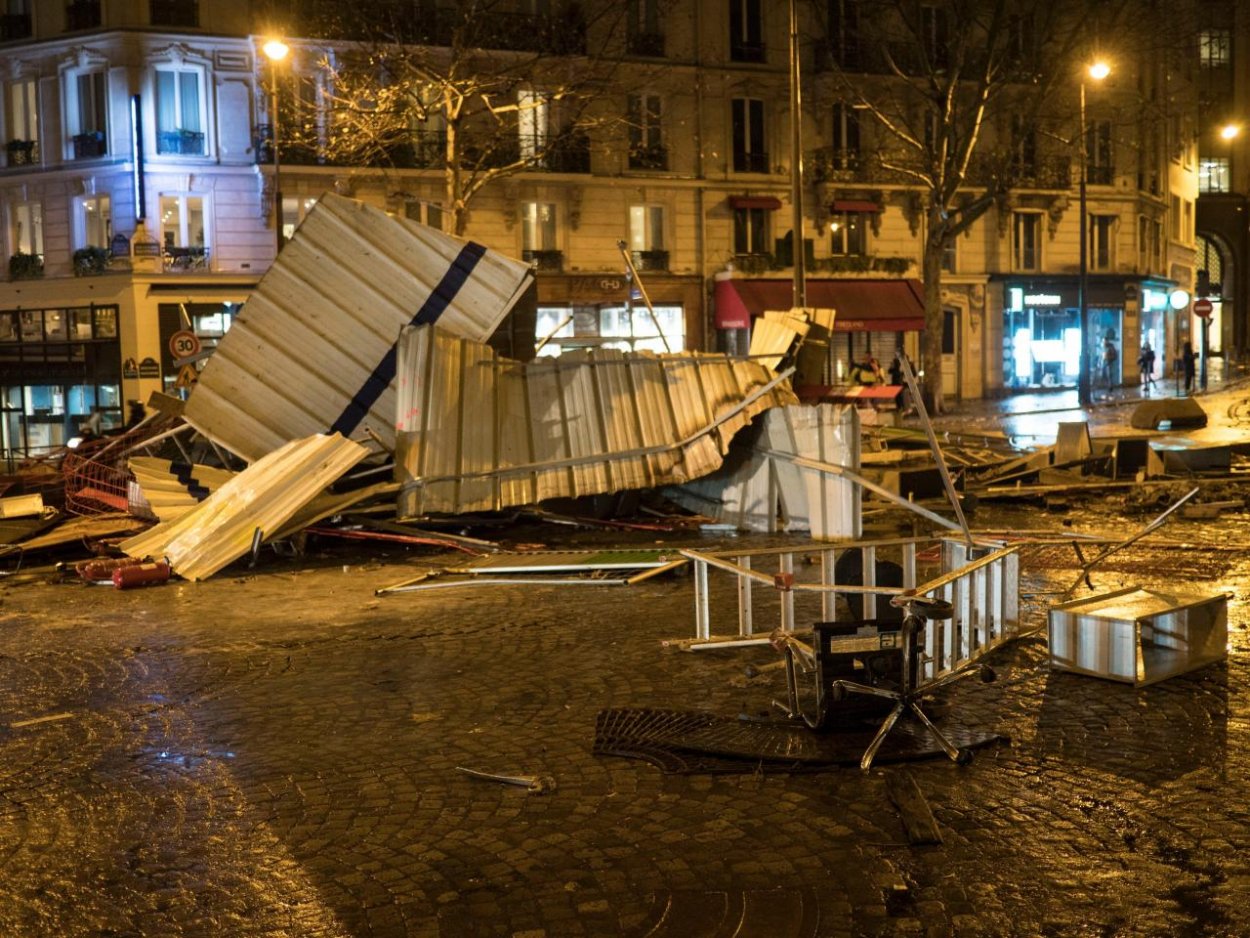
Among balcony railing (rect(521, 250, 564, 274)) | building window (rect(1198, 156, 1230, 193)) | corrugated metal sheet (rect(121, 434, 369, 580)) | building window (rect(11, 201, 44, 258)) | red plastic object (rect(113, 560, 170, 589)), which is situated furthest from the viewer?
building window (rect(1198, 156, 1230, 193))

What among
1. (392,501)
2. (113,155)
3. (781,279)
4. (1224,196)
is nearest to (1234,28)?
(1224,196)

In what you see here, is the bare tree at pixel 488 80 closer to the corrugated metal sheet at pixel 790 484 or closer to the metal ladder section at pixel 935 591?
the corrugated metal sheet at pixel 790 484

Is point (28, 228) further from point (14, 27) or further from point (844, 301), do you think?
point (844, 301)

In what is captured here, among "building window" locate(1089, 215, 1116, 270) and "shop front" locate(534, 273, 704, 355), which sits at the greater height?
"building window" locate(1089, 215, 1116, 270)

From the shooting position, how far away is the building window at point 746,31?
4012cm

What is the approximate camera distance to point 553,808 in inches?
231

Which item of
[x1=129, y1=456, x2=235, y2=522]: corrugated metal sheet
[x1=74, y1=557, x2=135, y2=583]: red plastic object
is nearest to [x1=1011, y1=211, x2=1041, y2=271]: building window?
[x1=129, y1=456, x2=235, y2=522]: corrugated metal sheet

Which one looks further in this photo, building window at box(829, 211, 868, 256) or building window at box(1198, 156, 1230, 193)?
building window at box(1198, 156, 1230, 193)

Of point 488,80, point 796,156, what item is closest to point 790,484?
point 796,156

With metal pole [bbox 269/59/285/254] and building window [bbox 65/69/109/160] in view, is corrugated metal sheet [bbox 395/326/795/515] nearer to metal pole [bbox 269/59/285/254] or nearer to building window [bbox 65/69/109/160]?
metal pole [bbox 269/59/285/254]

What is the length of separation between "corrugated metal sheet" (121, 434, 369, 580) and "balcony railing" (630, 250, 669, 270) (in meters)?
26.3

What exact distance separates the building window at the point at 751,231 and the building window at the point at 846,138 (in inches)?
118

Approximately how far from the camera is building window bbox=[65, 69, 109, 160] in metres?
34.8

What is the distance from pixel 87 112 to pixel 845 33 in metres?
22.5
